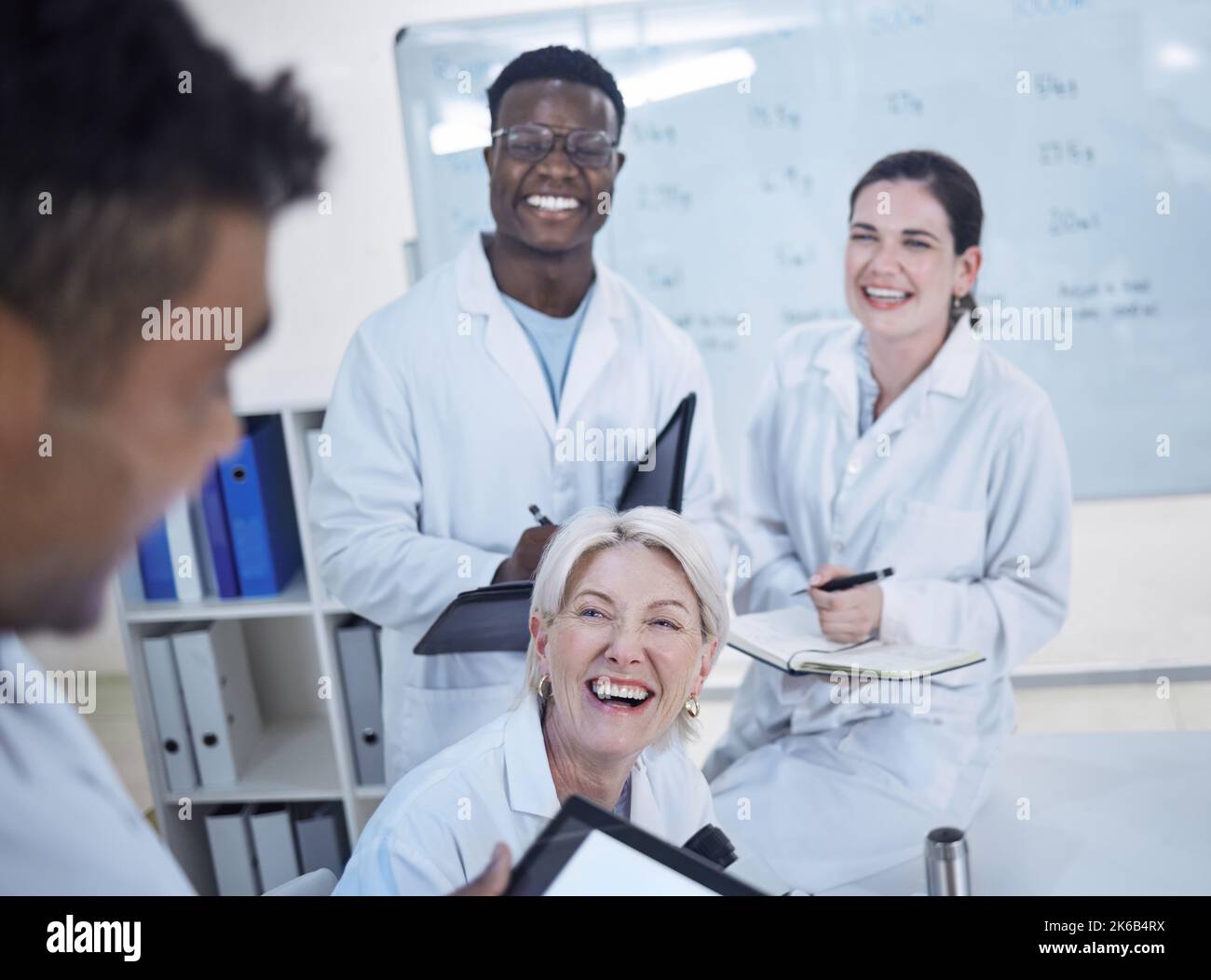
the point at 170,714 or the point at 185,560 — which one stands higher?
the point at 185,560

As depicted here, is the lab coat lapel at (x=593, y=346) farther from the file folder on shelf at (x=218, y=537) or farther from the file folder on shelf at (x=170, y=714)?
the file folder on shelf at (x=170, y=714)

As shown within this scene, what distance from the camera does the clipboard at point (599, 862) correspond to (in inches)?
48.7

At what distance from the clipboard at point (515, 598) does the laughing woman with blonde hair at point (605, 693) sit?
241 mm

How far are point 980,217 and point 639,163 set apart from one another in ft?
1.95

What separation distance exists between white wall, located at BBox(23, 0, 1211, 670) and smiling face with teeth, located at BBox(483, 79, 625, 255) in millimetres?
192

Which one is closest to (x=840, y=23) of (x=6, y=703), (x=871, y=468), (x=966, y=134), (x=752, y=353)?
(x=966, y=134)

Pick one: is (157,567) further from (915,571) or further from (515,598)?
(915,571)

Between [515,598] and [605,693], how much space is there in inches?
13.9

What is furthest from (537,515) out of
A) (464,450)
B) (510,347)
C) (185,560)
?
(185,560)

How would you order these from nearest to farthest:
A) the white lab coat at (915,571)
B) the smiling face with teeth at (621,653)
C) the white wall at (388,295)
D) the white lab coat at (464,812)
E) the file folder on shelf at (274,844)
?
the white lab coat at (464,812)
the smiling face with teeth at (621,653)
the white lab coat at (915,571)
the white wall at (388,295)
the file folder on shelf at (274,844)

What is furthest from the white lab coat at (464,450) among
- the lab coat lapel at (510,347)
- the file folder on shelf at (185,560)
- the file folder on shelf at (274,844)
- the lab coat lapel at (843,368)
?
the file folder on shelf at (274,844)

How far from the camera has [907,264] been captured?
1.97 meters
